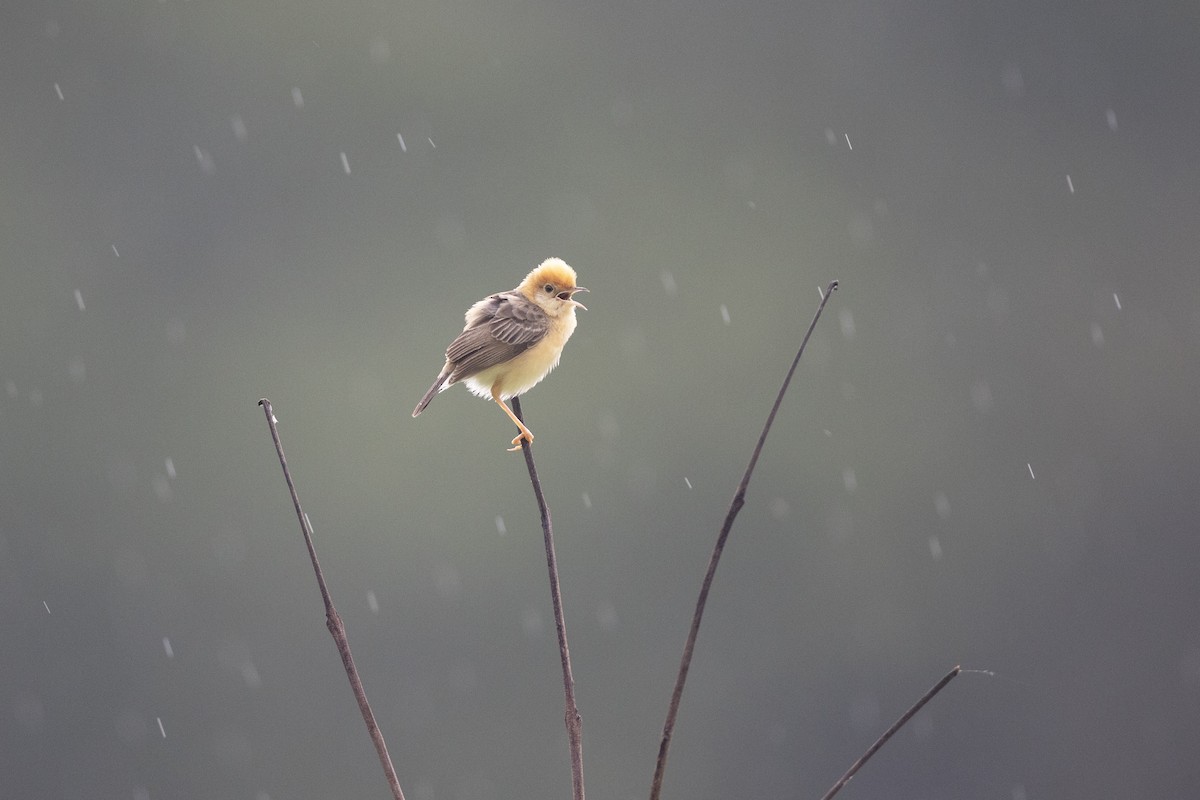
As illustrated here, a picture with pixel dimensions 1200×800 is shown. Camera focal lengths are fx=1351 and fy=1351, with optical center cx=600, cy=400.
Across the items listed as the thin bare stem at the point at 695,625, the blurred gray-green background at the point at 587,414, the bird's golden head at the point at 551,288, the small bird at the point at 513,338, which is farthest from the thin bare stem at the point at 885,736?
the blurred gray-green background at the point at 587,414

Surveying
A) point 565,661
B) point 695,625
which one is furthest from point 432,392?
point 695,625

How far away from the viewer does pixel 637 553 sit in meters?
43.0

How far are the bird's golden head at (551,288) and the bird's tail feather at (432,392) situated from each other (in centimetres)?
20

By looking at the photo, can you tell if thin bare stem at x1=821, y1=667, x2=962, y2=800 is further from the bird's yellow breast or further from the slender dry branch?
the bird's yellow breast

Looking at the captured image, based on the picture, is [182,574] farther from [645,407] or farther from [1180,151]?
[1180,151]

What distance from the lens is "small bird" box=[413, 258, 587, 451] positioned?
225cm

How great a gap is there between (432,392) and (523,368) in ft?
1.28

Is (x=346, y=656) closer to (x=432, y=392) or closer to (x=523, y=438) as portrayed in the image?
(x=523, y=438)

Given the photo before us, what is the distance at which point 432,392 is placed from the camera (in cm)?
200

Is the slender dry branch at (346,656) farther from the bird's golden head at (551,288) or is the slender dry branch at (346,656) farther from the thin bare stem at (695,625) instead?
the bird's golden head at (551,288)

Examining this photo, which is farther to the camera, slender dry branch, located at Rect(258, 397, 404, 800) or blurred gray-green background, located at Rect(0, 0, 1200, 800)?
blurred gray-green background, located at Rect(0, 0, 1200, 800)

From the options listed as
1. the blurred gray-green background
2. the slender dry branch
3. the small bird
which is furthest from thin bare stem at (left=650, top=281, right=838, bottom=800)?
the blurred gray-green background

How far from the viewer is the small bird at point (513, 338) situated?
2246mm

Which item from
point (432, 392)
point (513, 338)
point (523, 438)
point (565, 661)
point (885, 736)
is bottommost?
point (885, 736)
